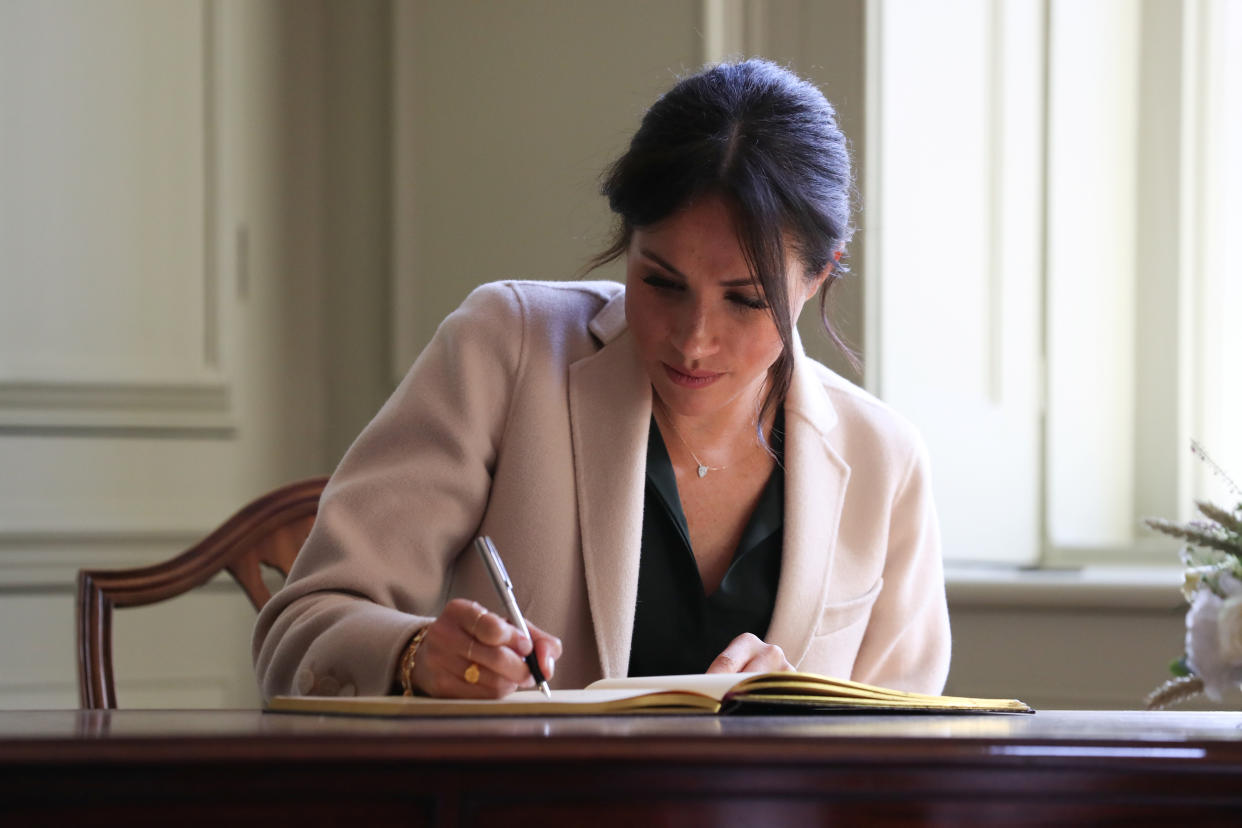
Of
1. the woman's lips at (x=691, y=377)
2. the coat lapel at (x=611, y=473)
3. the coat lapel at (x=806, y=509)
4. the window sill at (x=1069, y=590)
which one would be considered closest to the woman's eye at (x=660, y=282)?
the woman's lips at (x=691, y=377)

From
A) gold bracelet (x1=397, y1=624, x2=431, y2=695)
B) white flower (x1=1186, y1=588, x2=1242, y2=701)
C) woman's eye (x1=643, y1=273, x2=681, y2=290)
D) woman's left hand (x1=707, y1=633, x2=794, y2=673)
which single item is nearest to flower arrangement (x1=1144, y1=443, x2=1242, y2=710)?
white flower (x1=1186, y1=588, x2=1242, y2=701)

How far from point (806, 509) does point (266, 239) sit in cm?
165

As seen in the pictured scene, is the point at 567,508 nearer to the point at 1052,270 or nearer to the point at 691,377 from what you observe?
the point at 691,377

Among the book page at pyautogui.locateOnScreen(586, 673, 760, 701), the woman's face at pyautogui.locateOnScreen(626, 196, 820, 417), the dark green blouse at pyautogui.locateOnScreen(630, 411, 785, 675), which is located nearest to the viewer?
the book page at pyautogui.locateOnScreen(586, 673, 760, 701)

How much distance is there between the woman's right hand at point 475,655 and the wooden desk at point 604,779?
0.91 feet

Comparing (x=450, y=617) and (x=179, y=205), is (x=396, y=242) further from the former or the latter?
(x=450, y=617)

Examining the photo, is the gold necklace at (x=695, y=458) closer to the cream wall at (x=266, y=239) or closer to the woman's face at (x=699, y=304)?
the woman's face at (x=699, y=304)

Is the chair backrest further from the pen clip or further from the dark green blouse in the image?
the pen clip

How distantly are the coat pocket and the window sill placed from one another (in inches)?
29.6

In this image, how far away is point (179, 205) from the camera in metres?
2.82

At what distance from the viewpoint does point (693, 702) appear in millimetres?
1138

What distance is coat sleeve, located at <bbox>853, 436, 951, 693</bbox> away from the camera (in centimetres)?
186

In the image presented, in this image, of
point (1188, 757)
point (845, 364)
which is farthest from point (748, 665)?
point (845, 364)

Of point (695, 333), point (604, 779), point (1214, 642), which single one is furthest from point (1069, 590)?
A: point (604, 779)
